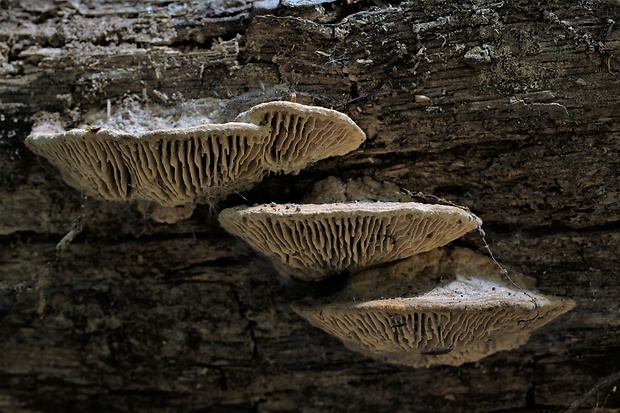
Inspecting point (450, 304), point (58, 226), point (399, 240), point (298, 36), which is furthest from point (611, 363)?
point (58, 226)

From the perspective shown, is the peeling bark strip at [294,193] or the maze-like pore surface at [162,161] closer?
the maze-like pore surface at [162,161]

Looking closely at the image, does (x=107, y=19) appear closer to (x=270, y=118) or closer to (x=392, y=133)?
(x=270, y=118)

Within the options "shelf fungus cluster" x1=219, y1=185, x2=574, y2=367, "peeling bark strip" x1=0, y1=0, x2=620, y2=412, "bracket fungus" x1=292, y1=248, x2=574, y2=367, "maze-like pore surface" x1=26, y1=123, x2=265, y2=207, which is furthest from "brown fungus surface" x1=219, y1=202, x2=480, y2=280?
"peeling bark strip" x1=0, y1=0, x2=620, y2=412

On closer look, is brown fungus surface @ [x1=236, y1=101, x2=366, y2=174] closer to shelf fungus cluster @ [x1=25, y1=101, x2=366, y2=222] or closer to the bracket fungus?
shelf fungus cluster @ [x1=25, y1=101, x2=366, y2=222]

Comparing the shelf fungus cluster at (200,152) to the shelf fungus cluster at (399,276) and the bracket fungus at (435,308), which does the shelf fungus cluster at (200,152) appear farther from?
the bracket fungus at (435,308)

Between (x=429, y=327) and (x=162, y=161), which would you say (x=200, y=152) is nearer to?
(x=162, y=161)

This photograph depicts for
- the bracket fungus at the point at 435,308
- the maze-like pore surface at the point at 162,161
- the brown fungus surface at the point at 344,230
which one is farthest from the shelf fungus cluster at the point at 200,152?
the bracket fungus at the point at 435,308
